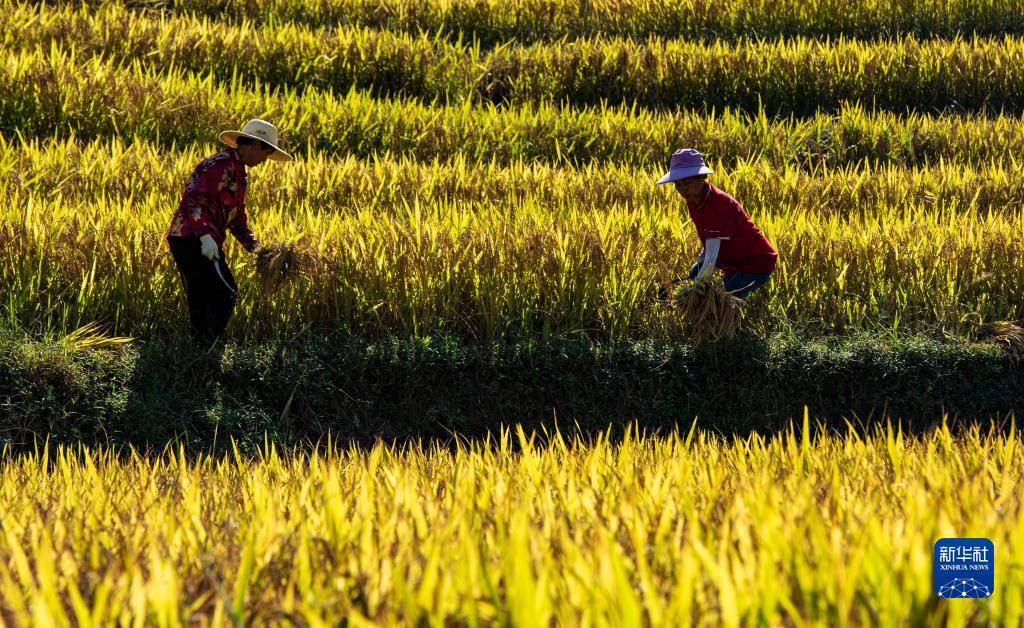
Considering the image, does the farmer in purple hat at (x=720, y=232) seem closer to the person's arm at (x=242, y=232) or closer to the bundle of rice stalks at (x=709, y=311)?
the bundle of rice stalks at (x=709, y=311)

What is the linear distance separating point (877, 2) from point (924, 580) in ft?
34.6

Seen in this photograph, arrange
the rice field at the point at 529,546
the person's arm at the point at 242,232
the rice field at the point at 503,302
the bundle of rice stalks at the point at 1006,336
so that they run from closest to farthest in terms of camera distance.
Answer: the rice field at the point at 529,546, the rice field at the point at 503,302, the person's arm at the point at 242,232, the bundle of rice stalks at the point at 1006,336

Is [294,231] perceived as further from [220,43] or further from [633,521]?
[220,43]

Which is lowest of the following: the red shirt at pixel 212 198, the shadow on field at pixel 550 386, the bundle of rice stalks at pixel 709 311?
the shadow on field at pixel 550 386

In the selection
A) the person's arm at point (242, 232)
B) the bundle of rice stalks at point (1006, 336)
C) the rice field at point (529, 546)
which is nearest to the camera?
the rice field at point (529, 546)

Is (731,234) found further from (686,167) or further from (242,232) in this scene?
(242,232)

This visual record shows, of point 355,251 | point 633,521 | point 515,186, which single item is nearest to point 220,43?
point 515,186

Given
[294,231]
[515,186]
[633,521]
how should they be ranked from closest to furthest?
[633,521], [294,231], [515,186]

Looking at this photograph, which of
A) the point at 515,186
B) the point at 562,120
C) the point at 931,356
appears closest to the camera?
the point at 931,356

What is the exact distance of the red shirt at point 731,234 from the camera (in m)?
4.36

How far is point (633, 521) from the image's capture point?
1.97 m

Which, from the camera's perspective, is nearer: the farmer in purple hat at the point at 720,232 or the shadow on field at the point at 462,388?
the shadow on field at the point at 462,388

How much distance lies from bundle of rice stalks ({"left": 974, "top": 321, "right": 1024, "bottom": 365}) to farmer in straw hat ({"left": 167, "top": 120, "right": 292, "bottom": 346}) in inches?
143

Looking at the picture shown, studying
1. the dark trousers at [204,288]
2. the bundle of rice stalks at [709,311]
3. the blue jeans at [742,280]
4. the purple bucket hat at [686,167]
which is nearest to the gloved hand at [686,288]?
the bundle of rice stalks at [709,311]
